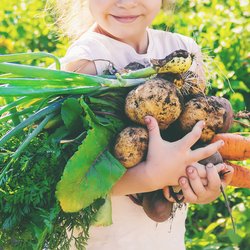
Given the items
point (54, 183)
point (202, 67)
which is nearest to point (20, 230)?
point (54, 183)

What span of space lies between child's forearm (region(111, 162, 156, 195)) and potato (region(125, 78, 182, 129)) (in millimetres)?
155

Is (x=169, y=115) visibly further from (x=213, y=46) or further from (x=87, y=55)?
(x=213, y=46)

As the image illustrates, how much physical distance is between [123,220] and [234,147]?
1.56 feet

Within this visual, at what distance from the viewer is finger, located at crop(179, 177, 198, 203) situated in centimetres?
236

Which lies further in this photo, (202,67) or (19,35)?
(19,35)

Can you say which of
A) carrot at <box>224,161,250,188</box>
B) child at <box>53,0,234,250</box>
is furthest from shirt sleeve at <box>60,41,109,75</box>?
carrot at <box>224,161,250,188</box>

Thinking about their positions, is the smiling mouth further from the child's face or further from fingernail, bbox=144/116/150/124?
fingernail, bbox=144/116/150/124

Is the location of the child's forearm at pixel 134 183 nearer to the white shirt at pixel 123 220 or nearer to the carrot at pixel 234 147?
the white shirt at pixel 123 220

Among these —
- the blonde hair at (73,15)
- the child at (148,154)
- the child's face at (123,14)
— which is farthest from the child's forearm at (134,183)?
the blonde hair at (73,15)

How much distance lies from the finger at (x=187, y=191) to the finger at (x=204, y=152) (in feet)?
0.26

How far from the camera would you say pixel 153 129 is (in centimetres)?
228

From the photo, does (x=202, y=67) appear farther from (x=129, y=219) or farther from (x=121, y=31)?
(x=129, y=219)

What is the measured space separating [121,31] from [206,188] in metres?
0.67

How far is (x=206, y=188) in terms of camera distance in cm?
241
